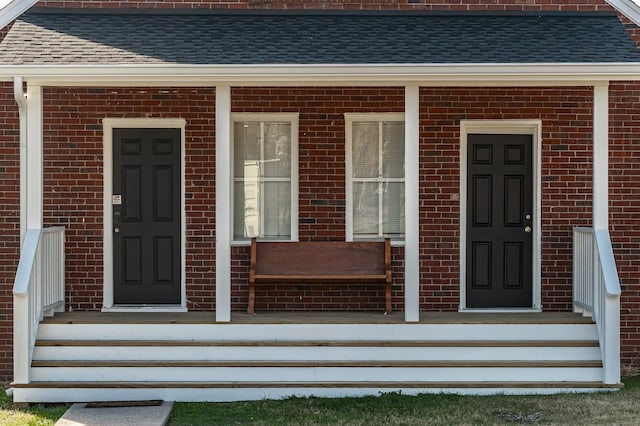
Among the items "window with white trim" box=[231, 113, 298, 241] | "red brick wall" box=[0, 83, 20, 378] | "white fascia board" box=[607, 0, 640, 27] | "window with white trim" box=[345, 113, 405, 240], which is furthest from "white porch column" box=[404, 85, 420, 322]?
"red brick wall" box=[0, 83, 20, 378]

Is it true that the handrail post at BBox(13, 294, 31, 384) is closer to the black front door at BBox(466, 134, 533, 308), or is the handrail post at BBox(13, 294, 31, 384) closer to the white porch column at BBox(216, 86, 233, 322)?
the white porch column at BBox(216, 86, 233, 322)

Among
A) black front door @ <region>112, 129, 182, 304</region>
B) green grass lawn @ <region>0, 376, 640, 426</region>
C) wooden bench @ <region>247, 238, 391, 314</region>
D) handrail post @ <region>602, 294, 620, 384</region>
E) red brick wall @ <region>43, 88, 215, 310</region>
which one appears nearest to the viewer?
green grass lawn @ <region>0, 376, 640, 426</region>

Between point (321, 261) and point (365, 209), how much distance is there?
96 cm

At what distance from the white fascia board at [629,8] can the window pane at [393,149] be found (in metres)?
2.77

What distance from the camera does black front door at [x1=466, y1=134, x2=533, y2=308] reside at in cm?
1060

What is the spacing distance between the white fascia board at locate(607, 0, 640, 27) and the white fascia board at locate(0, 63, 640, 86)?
6.36 ft

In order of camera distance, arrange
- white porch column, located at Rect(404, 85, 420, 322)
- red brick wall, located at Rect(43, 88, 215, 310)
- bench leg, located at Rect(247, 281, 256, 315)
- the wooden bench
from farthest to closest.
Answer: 1. red brick wall, located at Rect(43, 88, 215, 310)
2. the wooden bench
3. bench leg, located at Rect(247, 281, 256, 315)
4. white porch column, located at Rect(404, 85, 420, 322)

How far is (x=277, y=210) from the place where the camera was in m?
10.7

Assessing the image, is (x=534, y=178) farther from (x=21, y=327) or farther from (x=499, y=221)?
(x=21, y=327)

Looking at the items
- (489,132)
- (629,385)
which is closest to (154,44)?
(489,132)

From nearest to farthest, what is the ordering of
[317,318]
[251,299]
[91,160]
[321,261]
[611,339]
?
1. [611,339]
2. [317,318]
3. [251,299]
4. [321,261]
5. [91,160]

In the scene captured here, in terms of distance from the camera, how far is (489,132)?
34.7ft

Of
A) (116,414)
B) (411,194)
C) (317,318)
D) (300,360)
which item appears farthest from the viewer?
(317,318)

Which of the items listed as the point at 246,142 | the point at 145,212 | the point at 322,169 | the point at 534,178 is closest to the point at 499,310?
the point at 534,178
